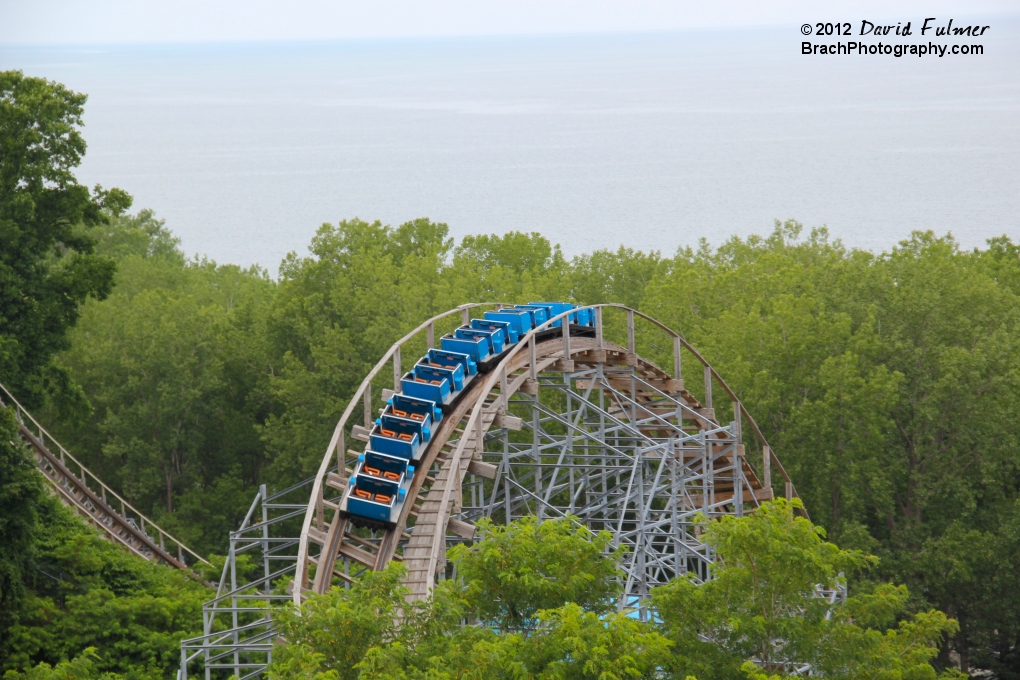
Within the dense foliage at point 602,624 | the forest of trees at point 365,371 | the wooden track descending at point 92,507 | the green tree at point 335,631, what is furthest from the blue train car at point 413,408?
the wooden track descending at point 92,507

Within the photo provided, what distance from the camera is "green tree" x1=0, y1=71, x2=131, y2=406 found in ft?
131

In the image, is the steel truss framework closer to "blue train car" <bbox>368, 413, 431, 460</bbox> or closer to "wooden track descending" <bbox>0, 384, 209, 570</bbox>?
"blue train car" <bbox>368, 413, 431, 460</bbox>

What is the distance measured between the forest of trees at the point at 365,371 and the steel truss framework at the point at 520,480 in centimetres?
259

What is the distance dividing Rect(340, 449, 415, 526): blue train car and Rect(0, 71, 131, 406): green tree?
56.7ft

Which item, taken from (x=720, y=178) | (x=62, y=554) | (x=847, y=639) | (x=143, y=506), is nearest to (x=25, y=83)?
(x=62, y=554)

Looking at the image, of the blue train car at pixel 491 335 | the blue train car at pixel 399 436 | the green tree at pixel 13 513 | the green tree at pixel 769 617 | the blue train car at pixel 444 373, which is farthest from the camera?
the blue train car at pixel 491 335

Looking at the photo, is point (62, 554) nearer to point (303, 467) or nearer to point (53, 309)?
point (53, 309)

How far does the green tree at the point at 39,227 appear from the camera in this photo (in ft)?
131

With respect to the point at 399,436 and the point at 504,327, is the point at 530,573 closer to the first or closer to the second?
the point at 399,436

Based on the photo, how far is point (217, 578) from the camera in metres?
38.9

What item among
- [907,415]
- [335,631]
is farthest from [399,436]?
[907,415]

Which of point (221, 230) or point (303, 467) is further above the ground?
point (221, 230)

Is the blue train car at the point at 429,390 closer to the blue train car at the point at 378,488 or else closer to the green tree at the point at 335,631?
the blue train car at the point at 378,488

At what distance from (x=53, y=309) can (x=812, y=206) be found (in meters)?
106
